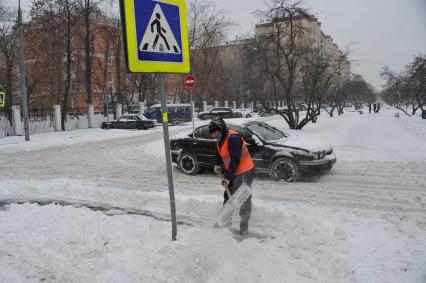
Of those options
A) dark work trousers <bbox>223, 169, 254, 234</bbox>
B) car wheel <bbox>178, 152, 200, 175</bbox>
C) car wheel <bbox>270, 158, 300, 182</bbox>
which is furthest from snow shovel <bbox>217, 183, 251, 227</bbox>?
car wheel <bbox>178, 152, 200, 175</bbox>

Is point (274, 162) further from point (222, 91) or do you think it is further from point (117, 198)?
point (222, 91)

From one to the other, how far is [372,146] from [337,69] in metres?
15.9

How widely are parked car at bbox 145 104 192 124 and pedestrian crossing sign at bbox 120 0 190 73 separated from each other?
1185 inches

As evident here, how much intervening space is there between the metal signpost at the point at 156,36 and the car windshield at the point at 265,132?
4.73 metres

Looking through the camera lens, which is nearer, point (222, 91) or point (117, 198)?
point (117, 198)

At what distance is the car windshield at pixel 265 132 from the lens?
29.6 feet

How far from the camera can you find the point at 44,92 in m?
43.7

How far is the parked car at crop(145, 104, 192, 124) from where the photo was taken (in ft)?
114

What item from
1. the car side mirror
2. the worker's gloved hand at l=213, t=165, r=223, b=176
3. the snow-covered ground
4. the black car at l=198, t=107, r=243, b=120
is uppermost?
the black car at l=198, t=107, r=243, b=120

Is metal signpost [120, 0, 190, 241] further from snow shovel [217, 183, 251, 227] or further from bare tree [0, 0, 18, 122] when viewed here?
bare tree [0, 0, 18, 122]

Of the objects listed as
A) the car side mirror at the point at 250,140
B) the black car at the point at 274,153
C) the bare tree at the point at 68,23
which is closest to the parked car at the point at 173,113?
the bare tree at the point at 68,23

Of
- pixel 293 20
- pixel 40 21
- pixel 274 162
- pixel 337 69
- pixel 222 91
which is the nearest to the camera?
pixel 274 162

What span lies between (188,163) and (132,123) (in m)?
21.0

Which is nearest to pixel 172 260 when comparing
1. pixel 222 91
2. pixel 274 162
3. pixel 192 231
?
pixel 192 231
